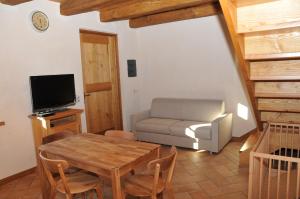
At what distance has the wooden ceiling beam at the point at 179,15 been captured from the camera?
416cm

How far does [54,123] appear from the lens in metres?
3.44

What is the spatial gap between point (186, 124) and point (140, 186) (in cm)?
216

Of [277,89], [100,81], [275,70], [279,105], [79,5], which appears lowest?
[279,105]

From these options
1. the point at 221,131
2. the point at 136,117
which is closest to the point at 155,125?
the point at 136,117

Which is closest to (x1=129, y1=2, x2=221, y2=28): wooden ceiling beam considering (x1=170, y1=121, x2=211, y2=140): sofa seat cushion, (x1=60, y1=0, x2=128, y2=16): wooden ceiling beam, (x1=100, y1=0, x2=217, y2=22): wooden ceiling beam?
(x1=100, y1=0, x2=217, y2=22): wooden ceiling beam

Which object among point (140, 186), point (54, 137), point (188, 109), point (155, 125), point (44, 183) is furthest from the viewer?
point (188, 109)

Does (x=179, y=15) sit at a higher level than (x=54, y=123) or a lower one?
higher

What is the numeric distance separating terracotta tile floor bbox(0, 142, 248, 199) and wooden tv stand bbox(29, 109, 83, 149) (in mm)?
617

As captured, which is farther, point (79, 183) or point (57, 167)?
point (79, 183)

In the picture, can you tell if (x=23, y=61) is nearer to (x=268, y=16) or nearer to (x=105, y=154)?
(x=105, y=154)

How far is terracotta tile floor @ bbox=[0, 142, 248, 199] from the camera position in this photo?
273cm

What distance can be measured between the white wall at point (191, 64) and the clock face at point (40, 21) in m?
2.21

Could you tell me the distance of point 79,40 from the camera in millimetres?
4137

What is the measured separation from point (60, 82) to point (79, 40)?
2.97 feet
